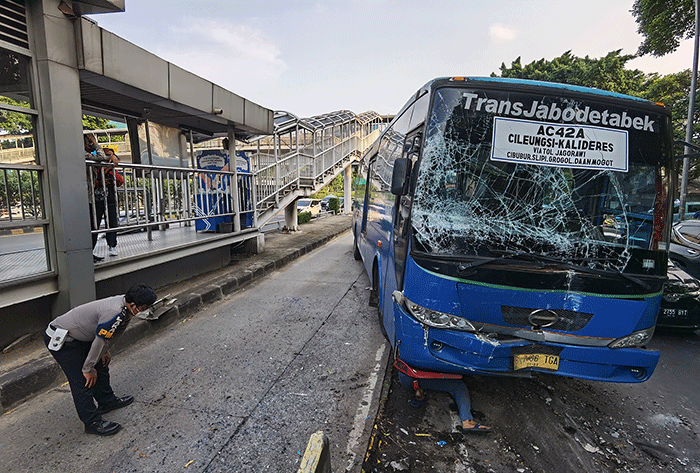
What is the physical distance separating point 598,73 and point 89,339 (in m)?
24.6

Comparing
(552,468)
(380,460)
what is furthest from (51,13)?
(552,468)

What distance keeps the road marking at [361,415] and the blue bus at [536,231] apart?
0.65 meters

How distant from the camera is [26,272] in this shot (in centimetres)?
377

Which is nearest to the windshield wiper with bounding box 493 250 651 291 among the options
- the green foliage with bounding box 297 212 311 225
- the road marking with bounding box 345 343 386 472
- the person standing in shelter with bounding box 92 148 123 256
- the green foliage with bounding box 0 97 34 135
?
the road marking with bounding box 345 343 386 472

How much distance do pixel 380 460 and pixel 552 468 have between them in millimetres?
1231

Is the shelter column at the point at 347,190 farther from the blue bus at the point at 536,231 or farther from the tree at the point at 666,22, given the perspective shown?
the blue bus at the point at 536,231

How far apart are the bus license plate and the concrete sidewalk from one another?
422 cm

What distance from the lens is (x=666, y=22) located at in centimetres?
1562

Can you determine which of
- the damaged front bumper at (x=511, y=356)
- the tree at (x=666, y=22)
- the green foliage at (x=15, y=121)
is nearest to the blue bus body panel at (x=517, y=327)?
the damaged front bumper at (x=511, y=356)

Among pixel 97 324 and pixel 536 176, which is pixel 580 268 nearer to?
pixel 536 176

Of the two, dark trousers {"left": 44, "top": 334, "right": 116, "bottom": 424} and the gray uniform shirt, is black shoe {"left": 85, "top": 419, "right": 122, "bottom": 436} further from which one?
the gray uniform shirt

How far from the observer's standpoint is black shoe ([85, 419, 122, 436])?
2.77 metres

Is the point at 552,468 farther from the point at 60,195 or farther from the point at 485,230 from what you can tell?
the point at 60,195

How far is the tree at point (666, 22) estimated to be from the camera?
49.9 feet
